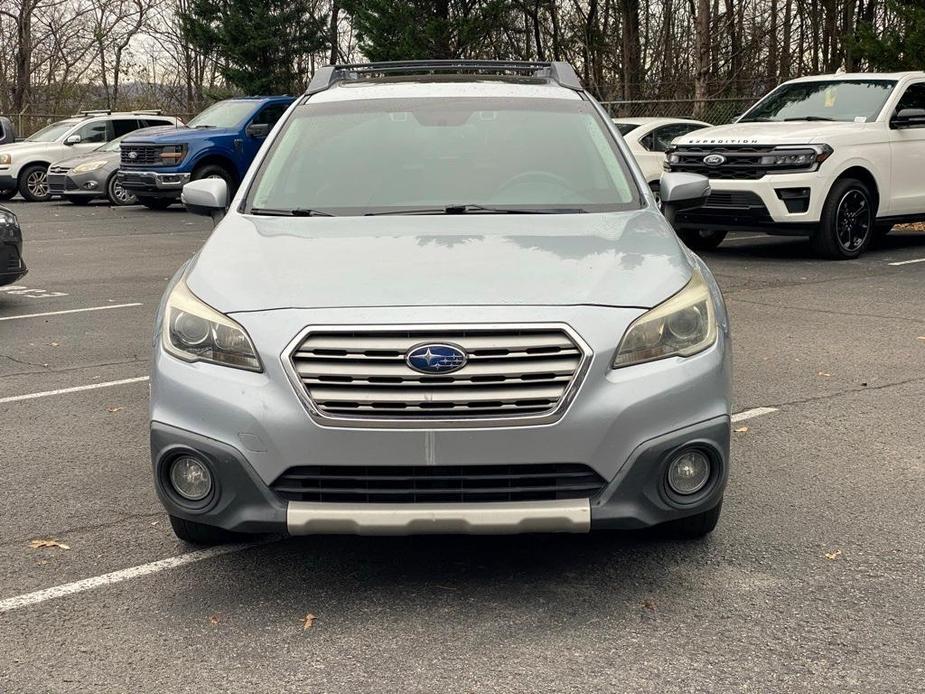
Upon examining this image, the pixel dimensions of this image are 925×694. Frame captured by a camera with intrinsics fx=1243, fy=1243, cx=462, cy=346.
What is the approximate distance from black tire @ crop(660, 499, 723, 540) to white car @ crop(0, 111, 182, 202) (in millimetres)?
22370

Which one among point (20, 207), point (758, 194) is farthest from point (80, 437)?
point (20, 207)

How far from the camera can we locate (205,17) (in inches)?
1457

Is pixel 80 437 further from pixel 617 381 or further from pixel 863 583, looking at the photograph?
pixel 863 583

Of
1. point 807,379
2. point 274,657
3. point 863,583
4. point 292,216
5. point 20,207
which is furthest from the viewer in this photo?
point 20,207

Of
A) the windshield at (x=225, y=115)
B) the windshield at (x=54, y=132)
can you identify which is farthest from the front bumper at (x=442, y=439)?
the windshield at (x=54, y=132)

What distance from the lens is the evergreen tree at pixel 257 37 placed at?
118 feet

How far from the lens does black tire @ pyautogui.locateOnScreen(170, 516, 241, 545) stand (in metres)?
4.34

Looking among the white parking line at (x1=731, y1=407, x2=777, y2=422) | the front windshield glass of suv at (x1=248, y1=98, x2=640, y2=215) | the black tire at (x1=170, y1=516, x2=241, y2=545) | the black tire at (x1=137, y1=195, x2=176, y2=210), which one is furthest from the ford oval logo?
the black tire at (x1=137, y1=195, x2=176, y2=210)

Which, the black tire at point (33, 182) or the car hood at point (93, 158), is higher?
the car hood at point (93, 158)

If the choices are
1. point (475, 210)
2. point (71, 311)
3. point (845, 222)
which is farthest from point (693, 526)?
point (845, 222)

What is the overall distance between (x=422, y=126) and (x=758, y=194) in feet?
24.8

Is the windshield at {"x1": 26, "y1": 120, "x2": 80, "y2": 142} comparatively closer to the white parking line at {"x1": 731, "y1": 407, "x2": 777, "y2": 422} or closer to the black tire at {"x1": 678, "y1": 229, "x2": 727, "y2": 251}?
the black tire at {"x1": 678, "y1": 229, "x2": 727, "y2": 251}

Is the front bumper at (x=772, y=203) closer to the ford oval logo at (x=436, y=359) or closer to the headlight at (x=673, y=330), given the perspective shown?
the headlight at (x=673, y=330)

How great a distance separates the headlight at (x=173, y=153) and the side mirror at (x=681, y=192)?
52.3 ft
